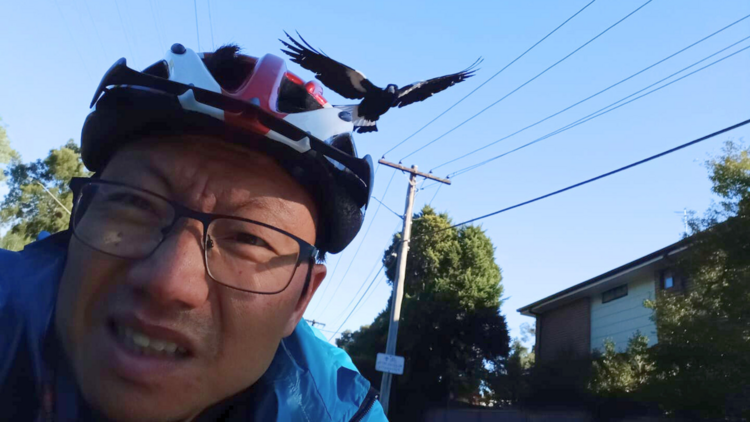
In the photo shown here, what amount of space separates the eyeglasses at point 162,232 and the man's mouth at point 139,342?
0.14 meters

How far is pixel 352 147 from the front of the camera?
1635 millimetres

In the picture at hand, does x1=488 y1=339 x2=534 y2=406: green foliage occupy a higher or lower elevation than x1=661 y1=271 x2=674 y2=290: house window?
lower

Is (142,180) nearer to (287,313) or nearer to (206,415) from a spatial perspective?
(287,313)

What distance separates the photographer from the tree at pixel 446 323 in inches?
974

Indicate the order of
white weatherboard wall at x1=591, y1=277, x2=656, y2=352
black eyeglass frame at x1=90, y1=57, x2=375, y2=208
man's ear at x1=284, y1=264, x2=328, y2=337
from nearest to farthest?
black eyeglass frame at x1=90, y1=57, x2=375, y2=208 → man's ear at x1=284, y1=264, x2=328, y2=337 → white weatherboard wall at x1=591, y1=277, x2=656, y2=352

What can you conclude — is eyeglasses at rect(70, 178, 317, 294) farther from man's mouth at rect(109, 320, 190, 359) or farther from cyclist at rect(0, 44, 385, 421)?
man's mouth at rect(109, 320, 190, 359)

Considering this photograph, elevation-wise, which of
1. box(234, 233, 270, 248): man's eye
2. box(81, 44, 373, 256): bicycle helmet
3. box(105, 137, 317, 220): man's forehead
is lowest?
box(234, 233, 270, 248): man's eye

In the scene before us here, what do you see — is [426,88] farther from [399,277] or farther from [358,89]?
[399,277]

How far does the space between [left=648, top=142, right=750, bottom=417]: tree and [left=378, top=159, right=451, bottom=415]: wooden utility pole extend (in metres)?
7.79

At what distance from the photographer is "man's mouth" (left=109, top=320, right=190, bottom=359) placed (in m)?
1.12

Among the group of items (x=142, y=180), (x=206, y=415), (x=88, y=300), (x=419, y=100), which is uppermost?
(x=419, y=100)

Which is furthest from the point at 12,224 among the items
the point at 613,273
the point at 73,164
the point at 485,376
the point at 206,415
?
the point at 206,415

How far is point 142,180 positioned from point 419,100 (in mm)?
3113

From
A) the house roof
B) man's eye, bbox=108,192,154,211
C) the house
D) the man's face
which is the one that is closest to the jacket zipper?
the man's face
